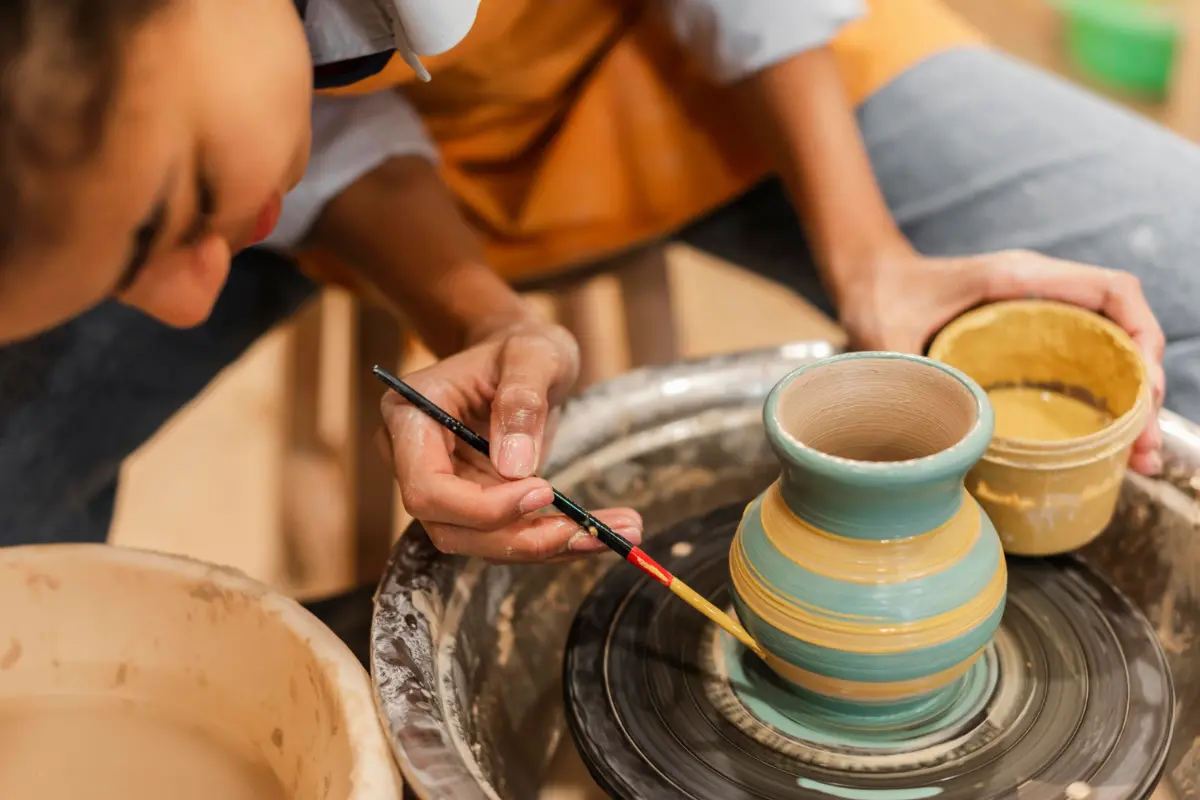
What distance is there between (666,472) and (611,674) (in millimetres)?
265

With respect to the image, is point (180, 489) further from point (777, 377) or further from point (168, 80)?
point (168, 80)

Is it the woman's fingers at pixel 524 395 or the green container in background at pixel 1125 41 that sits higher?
the woman's fingers at pixel 524 395

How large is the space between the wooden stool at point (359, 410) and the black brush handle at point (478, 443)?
19.8 inches

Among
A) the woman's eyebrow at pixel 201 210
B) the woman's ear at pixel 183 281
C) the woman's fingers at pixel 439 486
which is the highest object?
the woman's eyebrow at pixel 201 210

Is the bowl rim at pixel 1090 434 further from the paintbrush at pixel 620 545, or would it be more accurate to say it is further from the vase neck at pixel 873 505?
the paintbrush at pixel 620 545

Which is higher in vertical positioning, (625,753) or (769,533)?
(769,533)

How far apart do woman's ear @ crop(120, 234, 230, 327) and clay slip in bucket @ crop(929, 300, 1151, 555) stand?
21.7 inches

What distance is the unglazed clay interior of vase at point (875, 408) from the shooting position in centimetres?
74

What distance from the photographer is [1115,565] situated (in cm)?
96

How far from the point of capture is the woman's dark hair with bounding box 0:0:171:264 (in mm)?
520

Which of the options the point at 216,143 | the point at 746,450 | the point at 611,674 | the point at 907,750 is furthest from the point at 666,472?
the point at 216,143

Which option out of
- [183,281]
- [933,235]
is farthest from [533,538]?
[933,235]

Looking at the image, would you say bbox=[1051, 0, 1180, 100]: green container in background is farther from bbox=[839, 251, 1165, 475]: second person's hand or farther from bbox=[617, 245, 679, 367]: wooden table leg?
bbox=[839, 251, 1165, 475]: second person's hand

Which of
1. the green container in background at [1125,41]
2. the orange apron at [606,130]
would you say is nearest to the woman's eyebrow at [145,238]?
the orange apron at [606,130]
